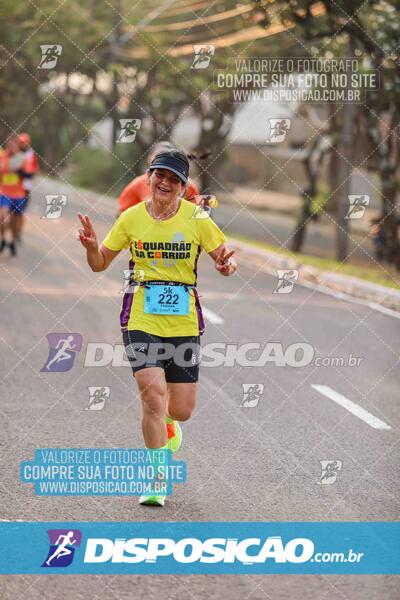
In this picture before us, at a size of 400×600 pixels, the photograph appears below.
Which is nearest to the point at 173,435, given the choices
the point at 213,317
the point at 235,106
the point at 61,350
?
the point at 61,350

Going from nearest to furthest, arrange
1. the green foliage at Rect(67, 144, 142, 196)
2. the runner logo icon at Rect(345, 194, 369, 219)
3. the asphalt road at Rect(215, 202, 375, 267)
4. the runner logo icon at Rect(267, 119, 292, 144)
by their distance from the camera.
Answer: the runner logo icon at Rect(267, 119, 292, 144), the runner logo icon at Rect(345, 194, 369, 219), the asphalt road at Rect(215, 202, 375, 267), the green foliage at Rect(67, 144, 142, 196)

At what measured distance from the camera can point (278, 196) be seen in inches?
2566

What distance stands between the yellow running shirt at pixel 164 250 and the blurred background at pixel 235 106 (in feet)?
7.74

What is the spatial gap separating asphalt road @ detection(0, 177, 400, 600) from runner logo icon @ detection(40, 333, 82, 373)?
0.11 meters

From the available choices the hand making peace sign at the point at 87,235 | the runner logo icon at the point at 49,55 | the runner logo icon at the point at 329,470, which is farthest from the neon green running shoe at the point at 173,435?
the runner logo icon at the point at 49,55

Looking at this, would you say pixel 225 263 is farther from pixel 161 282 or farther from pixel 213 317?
pixel 213 317

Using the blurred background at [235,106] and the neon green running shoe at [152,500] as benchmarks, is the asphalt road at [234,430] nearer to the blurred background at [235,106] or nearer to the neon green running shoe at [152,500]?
the neon green running shoe at [152,500]

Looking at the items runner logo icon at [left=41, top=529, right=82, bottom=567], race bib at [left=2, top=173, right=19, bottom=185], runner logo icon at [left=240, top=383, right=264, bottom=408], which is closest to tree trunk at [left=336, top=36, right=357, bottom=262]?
race bib at [left=2, top=173, right=19, bottom=185]

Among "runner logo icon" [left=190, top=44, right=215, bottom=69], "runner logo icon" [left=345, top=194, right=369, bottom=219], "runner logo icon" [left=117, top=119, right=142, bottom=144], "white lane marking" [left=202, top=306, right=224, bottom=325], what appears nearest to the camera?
"runner logo icon" [left=117, top=119, right=142, bottom=144]

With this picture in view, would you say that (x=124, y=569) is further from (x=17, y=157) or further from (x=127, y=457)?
(x=17, y=157)

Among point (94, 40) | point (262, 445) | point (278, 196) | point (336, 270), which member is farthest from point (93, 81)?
point (262, 445)

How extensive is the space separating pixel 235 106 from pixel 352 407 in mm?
40741

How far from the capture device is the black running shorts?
7.36 meters

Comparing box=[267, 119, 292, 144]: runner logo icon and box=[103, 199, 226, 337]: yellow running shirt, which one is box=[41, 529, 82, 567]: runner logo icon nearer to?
box=[103, 199, 226, 337]: yellow running shirt
